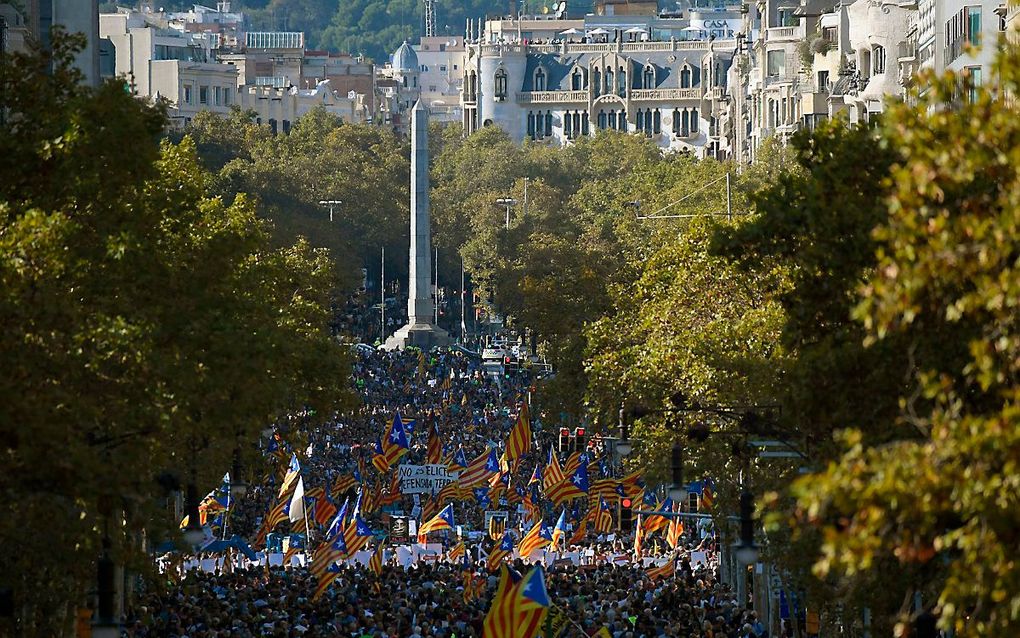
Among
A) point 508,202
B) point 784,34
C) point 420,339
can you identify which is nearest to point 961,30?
point 784,34

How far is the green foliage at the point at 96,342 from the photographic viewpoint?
23.9 metres

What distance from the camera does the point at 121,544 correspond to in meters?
28.1

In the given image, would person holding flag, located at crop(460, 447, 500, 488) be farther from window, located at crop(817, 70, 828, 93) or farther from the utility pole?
the utility pole

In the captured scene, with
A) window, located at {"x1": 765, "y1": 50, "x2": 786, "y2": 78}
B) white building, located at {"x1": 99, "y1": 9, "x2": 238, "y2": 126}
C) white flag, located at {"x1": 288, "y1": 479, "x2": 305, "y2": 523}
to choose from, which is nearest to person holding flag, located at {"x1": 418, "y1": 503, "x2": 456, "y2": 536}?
white flag, located at {"x1": 288, "y1": 479, "x2": 305, "y2": 523}

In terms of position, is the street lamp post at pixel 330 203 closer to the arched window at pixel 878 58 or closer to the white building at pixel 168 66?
the white building at pixel 168 66

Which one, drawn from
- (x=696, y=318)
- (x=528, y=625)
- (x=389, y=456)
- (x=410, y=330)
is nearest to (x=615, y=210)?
(x=410, y=330)

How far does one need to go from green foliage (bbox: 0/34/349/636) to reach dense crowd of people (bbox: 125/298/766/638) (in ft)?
9.10

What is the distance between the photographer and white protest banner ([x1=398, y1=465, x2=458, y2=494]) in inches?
2228

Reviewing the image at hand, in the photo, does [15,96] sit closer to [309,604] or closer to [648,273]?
[309,604]

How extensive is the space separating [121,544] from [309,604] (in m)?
14.3

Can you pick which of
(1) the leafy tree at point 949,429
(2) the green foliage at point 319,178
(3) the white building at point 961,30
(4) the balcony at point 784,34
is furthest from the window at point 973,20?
(4) the balcony at point 784,34

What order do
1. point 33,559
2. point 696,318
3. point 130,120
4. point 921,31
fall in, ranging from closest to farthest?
point 33,559 < point 130,120 < point 696,318 < point 921,31

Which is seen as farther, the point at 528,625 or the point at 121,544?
the point at 528,625

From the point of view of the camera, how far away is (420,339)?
126875 millimetres
